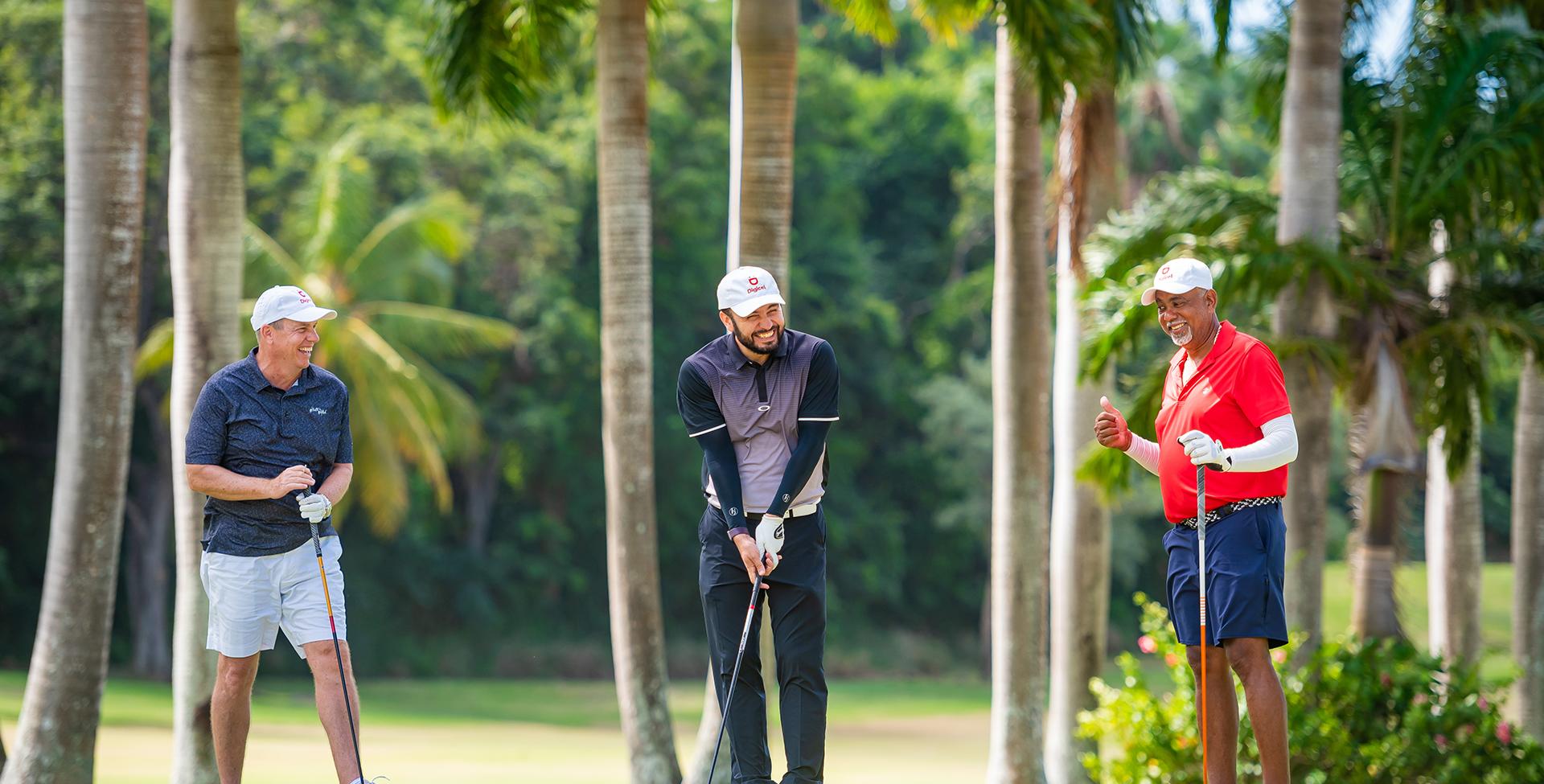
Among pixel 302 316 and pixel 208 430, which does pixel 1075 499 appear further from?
pixel 208 430

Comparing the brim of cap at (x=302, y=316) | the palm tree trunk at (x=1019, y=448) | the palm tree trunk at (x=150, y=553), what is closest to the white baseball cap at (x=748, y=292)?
the brim of cap at (x=302, y=316)

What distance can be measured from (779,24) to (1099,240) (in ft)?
9.22

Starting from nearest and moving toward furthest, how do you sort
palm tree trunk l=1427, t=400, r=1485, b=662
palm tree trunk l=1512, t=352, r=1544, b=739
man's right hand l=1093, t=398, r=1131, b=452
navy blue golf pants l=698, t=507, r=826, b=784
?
man's right hand l=1093, t=398, r=1131, b=452 < navy blue golf pants l=698, t=507, r=826, b=784 < palm tree trunk l=1512, t=352, r=1544, b=739 < palm tree trunk l=1427, t=400, r=1485, b=662

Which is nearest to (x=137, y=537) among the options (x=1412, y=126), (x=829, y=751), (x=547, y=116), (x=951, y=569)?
(x=547, y=116)

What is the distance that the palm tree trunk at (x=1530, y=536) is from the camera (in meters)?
16.1

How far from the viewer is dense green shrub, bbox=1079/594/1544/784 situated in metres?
9.72

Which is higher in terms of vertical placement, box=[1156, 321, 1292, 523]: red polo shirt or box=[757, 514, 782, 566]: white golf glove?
box=[1156, 321, 1292, 523]: red polo shirt

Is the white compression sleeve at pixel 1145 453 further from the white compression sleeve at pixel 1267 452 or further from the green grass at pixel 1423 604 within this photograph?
the green grass at pixel 1423 604

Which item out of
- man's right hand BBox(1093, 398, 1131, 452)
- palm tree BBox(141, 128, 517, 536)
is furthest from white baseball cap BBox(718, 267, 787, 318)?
palm tree BBox(141, 128, 517, 536)

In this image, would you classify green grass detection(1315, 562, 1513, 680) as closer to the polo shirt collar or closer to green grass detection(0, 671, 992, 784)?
green grass detection(0, 671, 992, 784)

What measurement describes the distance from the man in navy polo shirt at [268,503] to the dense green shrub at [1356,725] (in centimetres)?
516

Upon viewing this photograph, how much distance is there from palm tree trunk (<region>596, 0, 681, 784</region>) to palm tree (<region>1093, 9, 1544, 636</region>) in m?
3.20

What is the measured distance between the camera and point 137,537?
30219 mm

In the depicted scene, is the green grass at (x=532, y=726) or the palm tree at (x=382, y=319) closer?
the green grass at (x=532, y=726)
